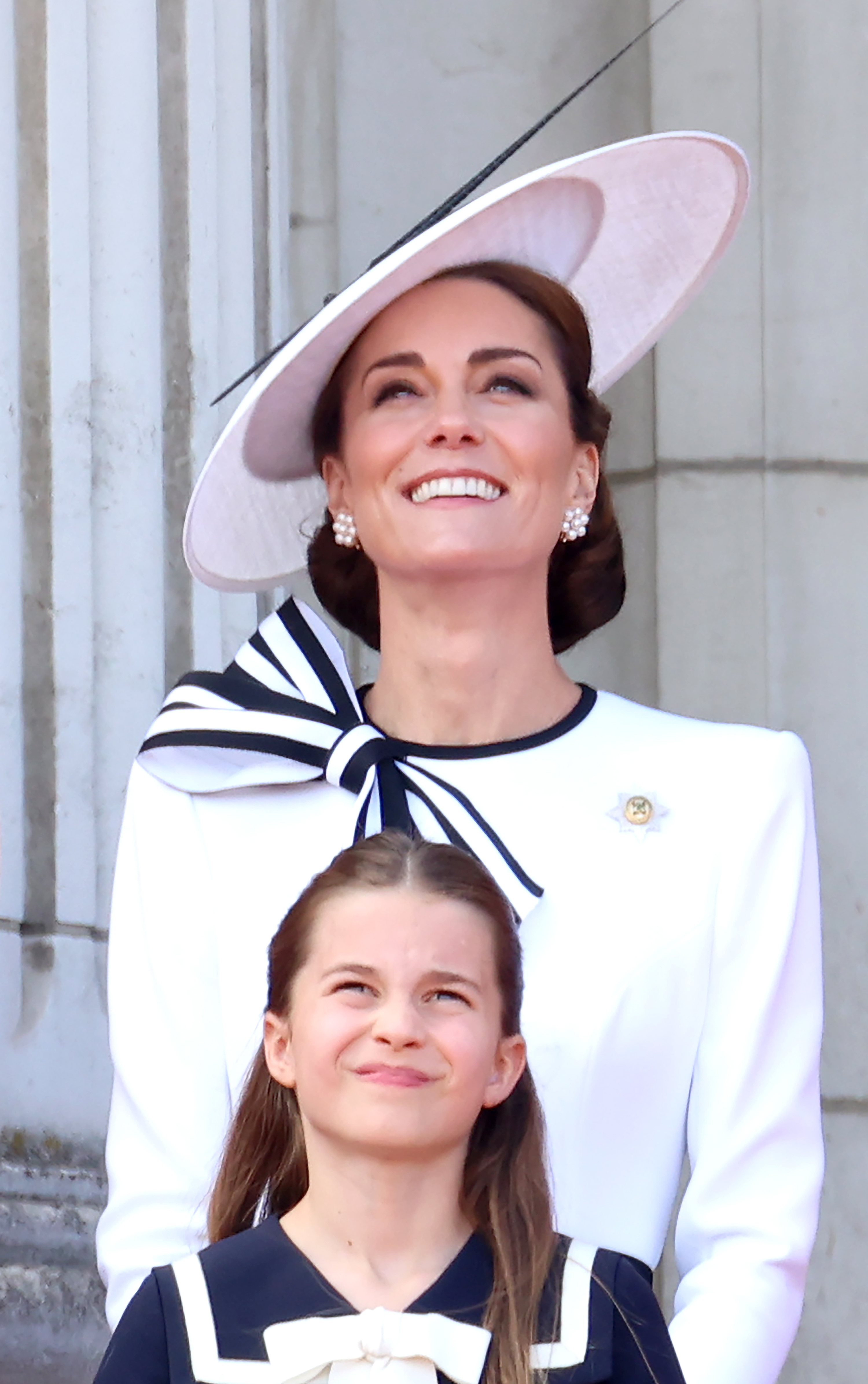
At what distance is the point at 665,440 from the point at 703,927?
1376 mm

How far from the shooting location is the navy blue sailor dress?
175 cm

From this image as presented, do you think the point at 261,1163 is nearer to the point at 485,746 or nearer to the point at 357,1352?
the point at 357,1352

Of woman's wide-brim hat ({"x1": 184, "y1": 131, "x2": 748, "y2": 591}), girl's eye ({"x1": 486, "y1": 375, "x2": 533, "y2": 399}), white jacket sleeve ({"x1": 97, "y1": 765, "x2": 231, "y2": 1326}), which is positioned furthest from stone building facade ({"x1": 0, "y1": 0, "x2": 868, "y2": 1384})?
girl's eye ({"x1": 486, "y1": 375, "x2": 533, "y2": 399})

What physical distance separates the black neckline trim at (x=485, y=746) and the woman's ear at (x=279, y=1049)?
501 mm

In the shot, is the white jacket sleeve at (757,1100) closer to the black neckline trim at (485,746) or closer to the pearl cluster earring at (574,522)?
the black neckline trim at (485,746)

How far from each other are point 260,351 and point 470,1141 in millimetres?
1637

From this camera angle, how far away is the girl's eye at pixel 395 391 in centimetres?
244

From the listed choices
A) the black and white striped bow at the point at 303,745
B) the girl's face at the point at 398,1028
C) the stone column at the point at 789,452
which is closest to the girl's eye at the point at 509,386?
the black and white striped bow at the point at 303,745

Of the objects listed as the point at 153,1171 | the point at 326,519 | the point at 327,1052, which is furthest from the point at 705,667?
the point at 327,1052

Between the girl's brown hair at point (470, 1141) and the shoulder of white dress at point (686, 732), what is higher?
the shoulder of white dress at point (686, 732)

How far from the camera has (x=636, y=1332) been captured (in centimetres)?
180

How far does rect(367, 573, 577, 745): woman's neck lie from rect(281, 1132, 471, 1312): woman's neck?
658mm

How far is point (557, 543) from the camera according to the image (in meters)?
2.56

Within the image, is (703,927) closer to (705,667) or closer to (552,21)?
(705,667)
